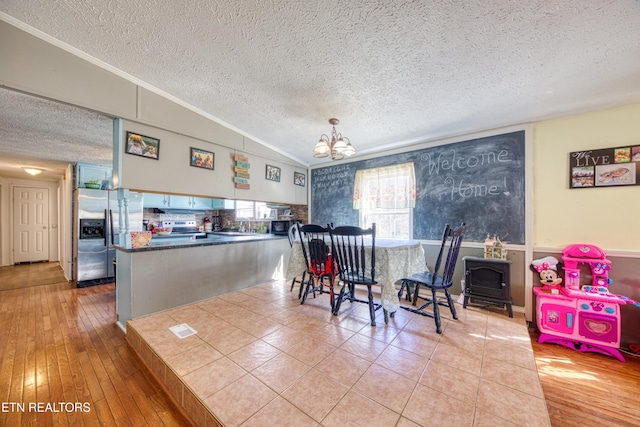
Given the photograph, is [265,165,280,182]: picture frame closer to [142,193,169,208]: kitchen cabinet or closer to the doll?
[142,193,169,208]: kitchen cabinet

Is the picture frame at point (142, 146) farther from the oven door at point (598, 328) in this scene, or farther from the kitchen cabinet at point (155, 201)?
the oven door at point (598, 328)

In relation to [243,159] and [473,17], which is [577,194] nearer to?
[473,17]

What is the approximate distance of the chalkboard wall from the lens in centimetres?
271

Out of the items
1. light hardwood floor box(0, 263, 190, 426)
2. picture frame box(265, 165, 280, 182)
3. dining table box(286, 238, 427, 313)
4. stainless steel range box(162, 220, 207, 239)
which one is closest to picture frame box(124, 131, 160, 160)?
picture frame box(265, 165, 280, 182)

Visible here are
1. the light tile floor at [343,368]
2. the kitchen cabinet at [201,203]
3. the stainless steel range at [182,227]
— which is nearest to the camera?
the light tile floor at [343,368]

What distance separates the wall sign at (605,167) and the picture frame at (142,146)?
4530 mm

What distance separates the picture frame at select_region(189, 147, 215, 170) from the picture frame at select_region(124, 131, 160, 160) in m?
0.38

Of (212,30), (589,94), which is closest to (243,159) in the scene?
(212,30)

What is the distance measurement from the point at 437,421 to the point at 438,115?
2760 mm

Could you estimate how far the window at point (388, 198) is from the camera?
11.4 feet

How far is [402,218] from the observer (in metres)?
3.57

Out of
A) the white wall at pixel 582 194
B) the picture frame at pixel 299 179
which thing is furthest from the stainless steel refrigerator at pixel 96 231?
the white wall at pixel 582 194

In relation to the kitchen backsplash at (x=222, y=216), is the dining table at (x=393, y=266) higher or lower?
lower

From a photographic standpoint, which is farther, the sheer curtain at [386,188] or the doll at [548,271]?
the sheer curtain at [386,188]
